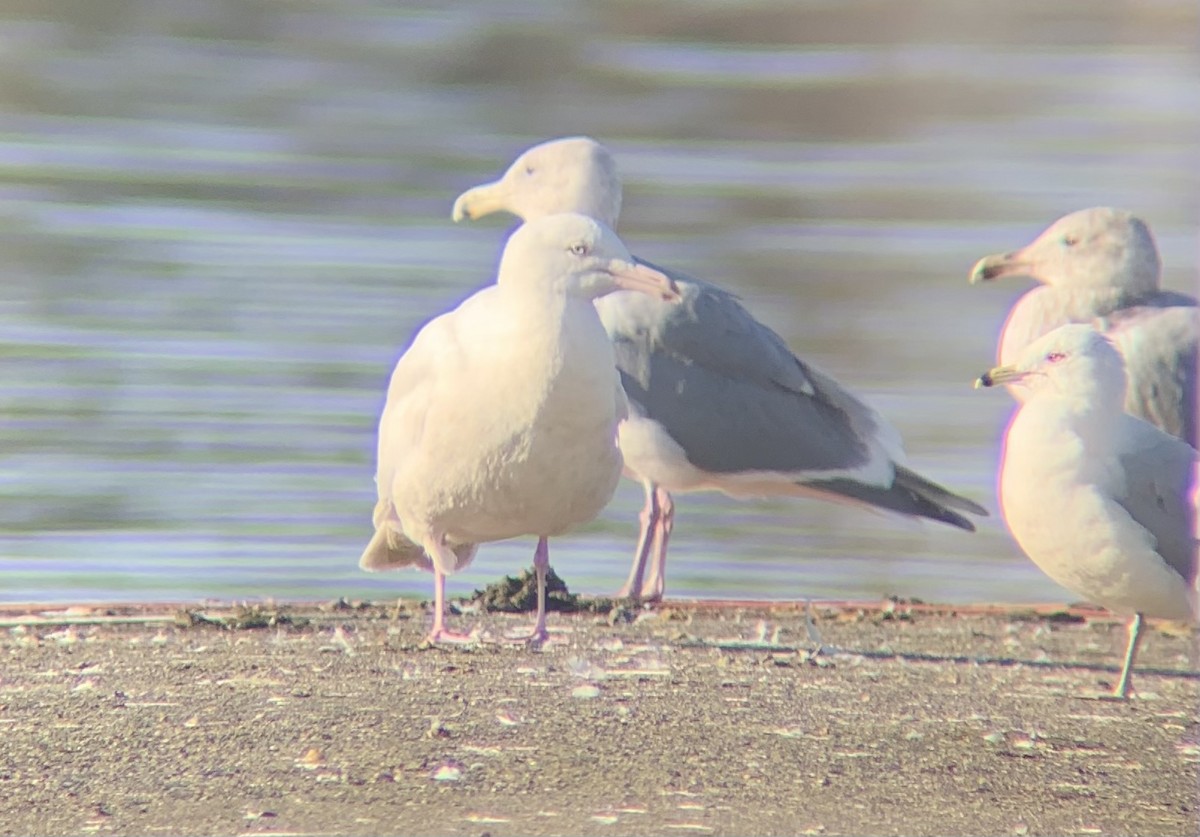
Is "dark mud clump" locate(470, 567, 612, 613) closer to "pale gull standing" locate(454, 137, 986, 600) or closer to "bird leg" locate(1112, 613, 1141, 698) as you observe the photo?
"pale gull standing" locate(454, 137, 986, 600)

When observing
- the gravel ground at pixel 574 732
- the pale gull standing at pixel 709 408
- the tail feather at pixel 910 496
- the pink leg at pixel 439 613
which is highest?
the pale gull standing at pixel 709 408

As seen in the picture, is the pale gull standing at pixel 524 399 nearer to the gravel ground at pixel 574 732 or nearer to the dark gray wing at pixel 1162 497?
the gravel ground at pixel 574 732

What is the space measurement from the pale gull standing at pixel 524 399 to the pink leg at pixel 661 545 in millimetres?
960

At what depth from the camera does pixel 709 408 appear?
4176mm

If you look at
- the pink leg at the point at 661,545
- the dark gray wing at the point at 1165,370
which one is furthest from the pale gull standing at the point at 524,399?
the dark gray wing at the point at 1165,370

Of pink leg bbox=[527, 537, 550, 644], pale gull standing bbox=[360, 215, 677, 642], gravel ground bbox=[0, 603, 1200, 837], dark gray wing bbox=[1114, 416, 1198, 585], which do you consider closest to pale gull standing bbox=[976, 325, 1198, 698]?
dark gray wing bbox=[1114, 416, 1198, 585]

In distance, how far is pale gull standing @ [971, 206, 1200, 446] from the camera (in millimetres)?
4129

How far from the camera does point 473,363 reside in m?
3.00

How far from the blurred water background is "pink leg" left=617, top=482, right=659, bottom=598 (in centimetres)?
12

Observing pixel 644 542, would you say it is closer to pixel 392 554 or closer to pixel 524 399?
pixel 392 554

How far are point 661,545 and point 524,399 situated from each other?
134cm

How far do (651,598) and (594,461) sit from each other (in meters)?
0.88

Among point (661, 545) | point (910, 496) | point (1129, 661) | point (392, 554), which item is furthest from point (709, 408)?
point (1129, 661)

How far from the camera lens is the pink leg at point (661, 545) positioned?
4.09 meters
